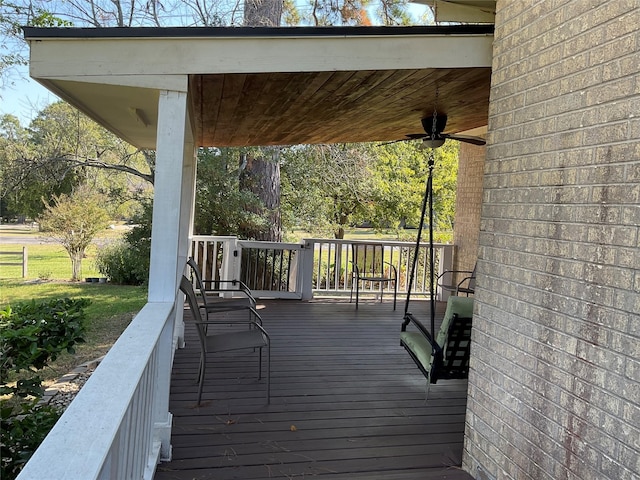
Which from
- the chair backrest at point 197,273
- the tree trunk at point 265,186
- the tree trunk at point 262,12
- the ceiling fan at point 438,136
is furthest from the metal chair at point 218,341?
the tree trunk at point 262,12

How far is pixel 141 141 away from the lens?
5531 mm

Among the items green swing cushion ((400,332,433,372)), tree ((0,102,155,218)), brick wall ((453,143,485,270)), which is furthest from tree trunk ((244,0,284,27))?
green swing cushion ((400,332,433,372))

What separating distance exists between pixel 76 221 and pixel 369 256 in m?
8.90

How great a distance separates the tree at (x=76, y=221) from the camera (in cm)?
1303

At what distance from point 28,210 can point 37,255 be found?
3.50 metres

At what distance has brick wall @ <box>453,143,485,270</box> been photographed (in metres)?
7.29

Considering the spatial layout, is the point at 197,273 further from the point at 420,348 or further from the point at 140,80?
the point at 140,80

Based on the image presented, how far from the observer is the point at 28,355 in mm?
2994

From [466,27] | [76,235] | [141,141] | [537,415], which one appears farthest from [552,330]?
[76,235]

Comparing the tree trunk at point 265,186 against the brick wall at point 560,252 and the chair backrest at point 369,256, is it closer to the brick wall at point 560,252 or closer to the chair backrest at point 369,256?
the chair backrest at point 369,256

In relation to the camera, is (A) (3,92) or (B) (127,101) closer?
(B) (127,101)

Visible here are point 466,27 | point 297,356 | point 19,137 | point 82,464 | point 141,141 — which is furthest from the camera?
point 19,137

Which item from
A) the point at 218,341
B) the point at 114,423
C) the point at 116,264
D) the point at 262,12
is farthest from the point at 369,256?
the point at 116,264

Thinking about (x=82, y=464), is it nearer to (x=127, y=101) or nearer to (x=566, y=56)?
(x=566, y=56)
